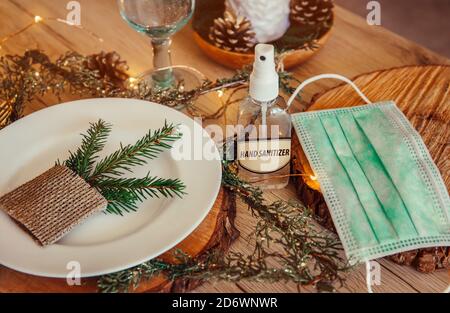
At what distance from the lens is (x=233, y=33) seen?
0.80 meters

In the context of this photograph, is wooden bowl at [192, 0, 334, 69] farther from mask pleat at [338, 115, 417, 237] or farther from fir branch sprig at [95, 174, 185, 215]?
fir branch sprig at [95, 174, 185, 215]

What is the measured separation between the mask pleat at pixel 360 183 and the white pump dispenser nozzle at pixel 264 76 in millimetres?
108

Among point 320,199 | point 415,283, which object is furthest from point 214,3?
point 415,283

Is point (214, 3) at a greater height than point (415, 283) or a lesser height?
greater

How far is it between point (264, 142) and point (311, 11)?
33 cm

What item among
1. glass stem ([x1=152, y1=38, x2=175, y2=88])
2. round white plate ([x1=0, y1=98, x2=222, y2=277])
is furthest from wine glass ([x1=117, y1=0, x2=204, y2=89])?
round white plate ([x1=0, y1=98, x2=222, y2=277])

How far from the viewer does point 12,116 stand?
2.36 feet

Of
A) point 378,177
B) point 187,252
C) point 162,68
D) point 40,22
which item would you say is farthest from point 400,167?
point 40,22

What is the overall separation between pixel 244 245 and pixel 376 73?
34 centimetres

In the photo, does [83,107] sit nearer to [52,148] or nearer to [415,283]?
[52,148]

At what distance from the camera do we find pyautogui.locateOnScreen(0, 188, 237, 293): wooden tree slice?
1.76 feet

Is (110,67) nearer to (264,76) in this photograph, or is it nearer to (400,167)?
(264,76)

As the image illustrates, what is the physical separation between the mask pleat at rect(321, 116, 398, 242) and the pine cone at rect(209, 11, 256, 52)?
0.19 meters
